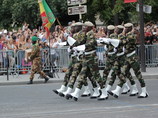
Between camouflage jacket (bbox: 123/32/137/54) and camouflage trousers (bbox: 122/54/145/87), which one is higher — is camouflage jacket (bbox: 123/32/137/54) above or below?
above

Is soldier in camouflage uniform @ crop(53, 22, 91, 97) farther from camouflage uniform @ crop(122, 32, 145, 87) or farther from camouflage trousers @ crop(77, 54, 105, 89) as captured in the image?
camouflage uniform @ crop(122, 32, 145, 87)

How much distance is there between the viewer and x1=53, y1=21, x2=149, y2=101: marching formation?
11320 millimetres

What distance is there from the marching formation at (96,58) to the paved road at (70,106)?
282 mm

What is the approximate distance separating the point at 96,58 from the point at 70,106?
1.48m

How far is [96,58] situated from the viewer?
1140cm

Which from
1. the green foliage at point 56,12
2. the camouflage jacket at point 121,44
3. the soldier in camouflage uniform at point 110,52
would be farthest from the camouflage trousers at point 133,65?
the green foliage at point 56,12

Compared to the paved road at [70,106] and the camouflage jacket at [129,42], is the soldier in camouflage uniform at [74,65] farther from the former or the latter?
the camouflage jacket at [129,42]

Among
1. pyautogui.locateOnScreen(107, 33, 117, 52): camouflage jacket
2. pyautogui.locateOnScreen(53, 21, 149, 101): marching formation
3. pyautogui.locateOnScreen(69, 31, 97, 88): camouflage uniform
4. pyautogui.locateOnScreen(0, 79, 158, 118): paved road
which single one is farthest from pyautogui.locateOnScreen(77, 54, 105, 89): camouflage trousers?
pyautogui.locateOnScreen(107, 33, 117, 52): camouflage jacket

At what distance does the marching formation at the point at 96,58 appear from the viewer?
1132 cm

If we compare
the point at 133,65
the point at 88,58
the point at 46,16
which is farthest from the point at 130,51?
the point at 46,16

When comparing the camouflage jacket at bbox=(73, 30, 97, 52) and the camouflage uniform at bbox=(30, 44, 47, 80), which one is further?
the camouflage uniform at bbox=(30, 44, 47, 80)

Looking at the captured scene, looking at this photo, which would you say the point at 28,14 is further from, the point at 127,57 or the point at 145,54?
the point at 127,57

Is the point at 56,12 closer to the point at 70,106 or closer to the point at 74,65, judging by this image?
the point at 74,65

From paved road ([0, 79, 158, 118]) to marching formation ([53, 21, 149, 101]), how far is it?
282mm
